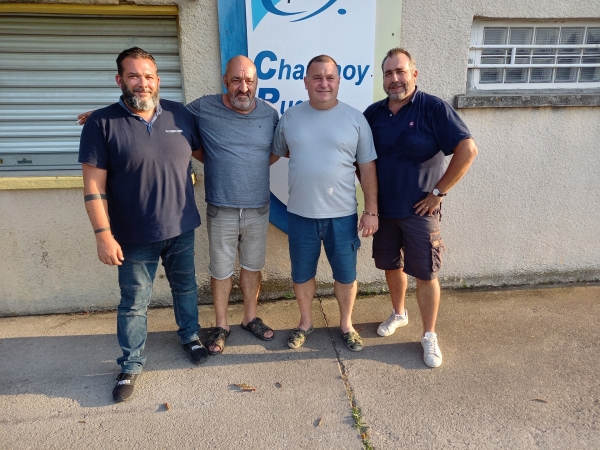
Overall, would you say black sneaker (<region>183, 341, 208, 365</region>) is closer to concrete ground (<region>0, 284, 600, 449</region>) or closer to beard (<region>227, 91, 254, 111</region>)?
concrete ground (<region>0, 284, 600, 449</region>)

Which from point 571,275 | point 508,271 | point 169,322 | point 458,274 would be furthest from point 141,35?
point 571,275

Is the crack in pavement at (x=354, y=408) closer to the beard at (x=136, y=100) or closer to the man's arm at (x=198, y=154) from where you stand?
the man's arm at (x=198, y=154)

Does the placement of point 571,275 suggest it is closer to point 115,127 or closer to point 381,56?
point 381,56

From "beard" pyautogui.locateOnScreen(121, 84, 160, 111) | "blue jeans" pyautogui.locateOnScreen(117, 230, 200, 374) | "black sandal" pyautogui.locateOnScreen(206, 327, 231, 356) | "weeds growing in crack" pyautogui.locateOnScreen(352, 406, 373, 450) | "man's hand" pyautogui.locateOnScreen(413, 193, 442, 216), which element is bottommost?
"weeds growing in crack" pyautogui.locateOnScreen(352, 406, 373, 450)

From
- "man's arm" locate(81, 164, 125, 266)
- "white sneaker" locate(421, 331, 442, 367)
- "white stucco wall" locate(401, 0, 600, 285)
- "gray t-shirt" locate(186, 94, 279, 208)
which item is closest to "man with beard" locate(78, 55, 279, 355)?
"gray t-shirt" locate(186, 94, 279, 208)

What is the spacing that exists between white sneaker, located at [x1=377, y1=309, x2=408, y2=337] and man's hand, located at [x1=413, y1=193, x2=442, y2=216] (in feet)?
2.92

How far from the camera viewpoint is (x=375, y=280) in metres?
3.92

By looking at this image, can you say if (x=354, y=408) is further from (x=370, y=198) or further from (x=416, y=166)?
(x=416, y=166)

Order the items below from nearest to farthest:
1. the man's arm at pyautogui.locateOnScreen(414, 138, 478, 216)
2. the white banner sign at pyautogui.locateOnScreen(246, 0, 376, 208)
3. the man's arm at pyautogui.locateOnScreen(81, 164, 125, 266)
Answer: the man's arm at pyautogui.locateOnScreen(81, 164, 125, 266)
the man's arm at pyautogui.locateOnScreen(414, 138, 478, 216)
the white banner sign at pyautogui.locateOnScreen(246, 0, 376, 208)

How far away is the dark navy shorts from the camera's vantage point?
9.32 ft

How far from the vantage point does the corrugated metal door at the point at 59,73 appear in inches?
129

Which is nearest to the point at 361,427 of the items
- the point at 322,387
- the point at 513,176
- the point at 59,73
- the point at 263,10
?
the point at 322,387

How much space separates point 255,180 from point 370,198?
75 centimetres

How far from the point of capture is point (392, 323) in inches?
129
